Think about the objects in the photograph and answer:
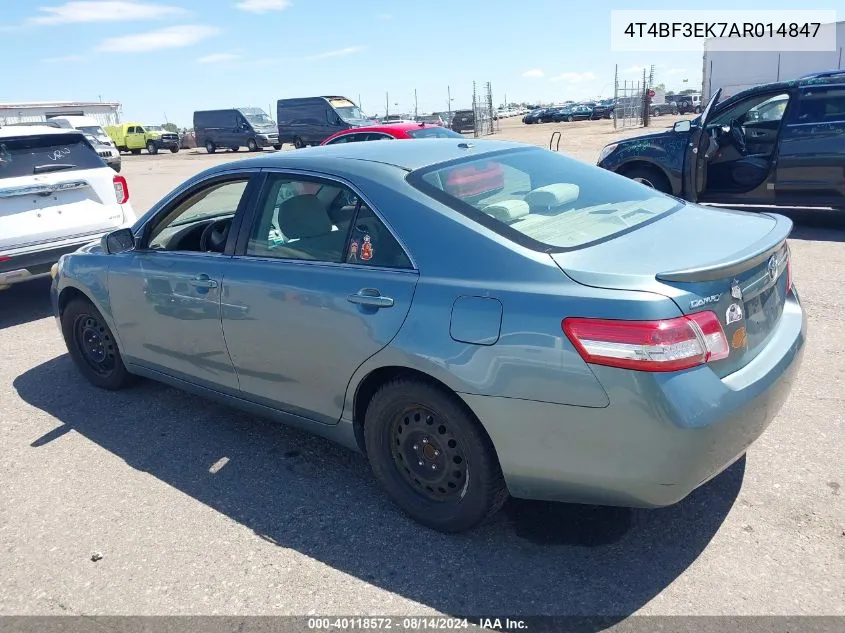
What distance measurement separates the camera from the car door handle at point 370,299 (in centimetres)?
285

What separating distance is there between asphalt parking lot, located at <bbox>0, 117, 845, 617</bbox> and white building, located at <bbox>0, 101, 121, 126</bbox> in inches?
1267

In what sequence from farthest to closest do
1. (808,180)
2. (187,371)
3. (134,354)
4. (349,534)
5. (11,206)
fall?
1. (808,180)
2. (11,206)
3. (134,354)
4. (187,371)
5. (349,534)

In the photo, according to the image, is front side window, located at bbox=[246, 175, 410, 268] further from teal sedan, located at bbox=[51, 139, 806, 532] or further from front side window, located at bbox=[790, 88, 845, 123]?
front side window, located at bbox=[790, 88, 845, 123]

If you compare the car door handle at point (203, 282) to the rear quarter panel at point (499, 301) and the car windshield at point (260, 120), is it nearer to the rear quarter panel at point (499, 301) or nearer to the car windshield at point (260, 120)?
the rear quarter panel at point (499, 301)

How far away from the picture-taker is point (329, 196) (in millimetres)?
3293

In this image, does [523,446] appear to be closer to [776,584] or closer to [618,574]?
[618,574]

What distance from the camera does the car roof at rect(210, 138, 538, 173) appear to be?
326 centimetres

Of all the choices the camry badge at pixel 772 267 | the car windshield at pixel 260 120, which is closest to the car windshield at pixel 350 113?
the car windshield at pixel 260 120

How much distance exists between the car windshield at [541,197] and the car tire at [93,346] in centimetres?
→ 268

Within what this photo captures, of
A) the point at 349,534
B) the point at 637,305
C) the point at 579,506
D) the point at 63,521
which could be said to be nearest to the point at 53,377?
the point at 63,521

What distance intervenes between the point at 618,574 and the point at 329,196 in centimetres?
208

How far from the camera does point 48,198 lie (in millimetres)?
6625

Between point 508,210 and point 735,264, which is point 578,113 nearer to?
point 508,210

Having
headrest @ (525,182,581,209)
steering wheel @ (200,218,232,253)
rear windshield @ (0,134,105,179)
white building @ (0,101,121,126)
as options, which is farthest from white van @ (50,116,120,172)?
headrest @ (525,182,581,209)
